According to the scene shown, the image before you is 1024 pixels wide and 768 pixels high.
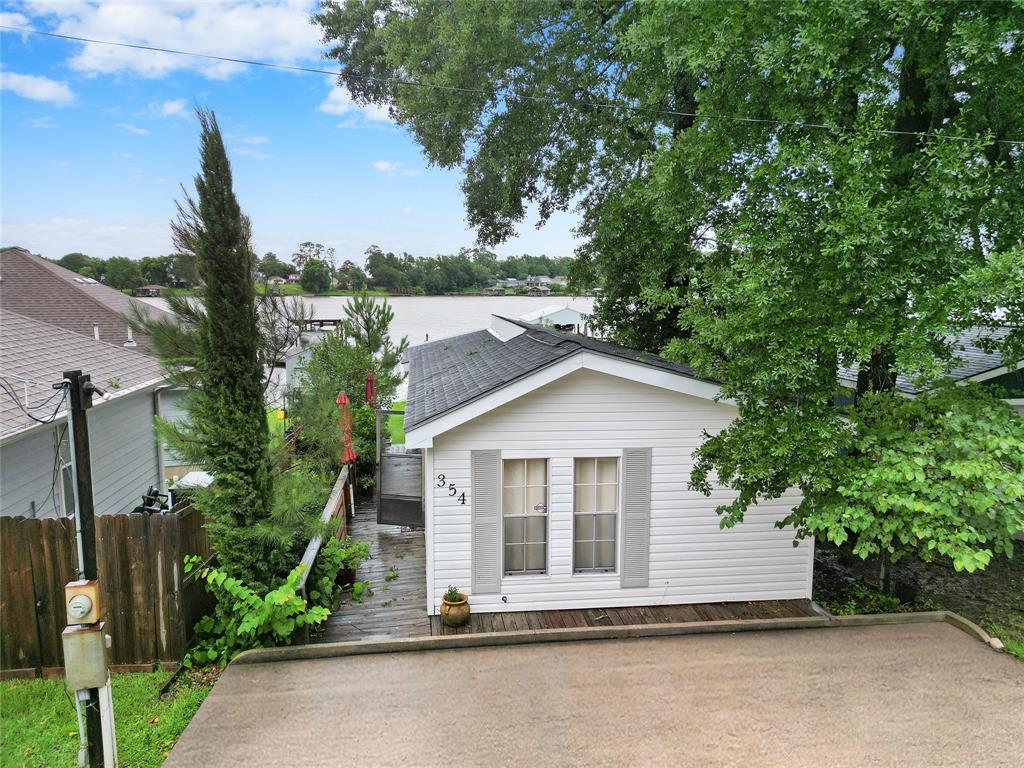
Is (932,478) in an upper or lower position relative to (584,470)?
upper

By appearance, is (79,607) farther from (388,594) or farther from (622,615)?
(622,615)

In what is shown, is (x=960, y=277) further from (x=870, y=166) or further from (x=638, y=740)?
(x=638, y=740)

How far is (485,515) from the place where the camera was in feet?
23.5

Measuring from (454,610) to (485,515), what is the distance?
1.14 metres

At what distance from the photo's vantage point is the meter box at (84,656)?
4.06 meters

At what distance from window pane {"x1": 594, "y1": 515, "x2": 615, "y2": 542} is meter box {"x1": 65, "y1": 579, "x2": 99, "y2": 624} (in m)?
5.24

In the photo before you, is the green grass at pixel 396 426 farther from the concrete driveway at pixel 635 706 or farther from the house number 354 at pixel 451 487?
the concrete driveway at pixel 635 706

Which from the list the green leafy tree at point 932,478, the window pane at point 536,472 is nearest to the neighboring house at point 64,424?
the window pane at point 536,472

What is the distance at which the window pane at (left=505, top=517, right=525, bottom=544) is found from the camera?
24.2ft

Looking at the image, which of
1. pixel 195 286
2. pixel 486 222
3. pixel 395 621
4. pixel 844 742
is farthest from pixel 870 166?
pixel 486 222

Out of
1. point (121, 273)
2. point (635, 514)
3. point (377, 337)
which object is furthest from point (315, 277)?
point (635, 514)

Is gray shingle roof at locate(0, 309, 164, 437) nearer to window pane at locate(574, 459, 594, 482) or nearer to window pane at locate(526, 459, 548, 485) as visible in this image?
window pane at locate(526, 459, 548, 485)

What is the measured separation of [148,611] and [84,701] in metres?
1.42

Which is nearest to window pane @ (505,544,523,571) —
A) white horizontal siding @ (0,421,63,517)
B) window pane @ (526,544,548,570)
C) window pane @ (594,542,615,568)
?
window pane @ (526,544,548,570)
